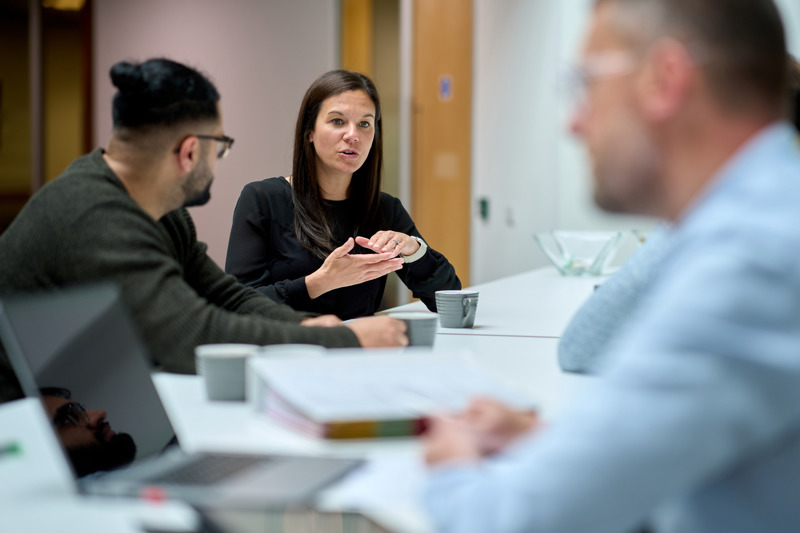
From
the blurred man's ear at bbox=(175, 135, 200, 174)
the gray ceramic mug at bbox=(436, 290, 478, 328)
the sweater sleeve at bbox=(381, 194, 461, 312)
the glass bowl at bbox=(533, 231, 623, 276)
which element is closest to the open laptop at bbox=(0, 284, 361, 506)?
the blurred man's ear at bbox=(175, 135, 200, 174)

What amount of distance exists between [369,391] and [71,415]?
743mm

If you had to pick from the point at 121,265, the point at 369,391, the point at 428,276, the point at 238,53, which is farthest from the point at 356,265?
the point at 238,53

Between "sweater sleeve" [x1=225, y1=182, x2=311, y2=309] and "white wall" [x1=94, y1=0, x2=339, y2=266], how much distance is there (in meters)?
1.87

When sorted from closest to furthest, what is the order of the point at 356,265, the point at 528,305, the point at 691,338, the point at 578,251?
the point at 691,338, the point at 356,265, the point at 528,305, the point at 578,251

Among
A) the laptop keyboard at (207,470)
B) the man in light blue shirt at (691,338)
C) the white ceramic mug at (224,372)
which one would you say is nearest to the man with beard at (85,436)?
the white ceramic mug at (224,372)

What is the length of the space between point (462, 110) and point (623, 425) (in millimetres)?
4628

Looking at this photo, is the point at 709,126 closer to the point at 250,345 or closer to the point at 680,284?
the point at 680,284

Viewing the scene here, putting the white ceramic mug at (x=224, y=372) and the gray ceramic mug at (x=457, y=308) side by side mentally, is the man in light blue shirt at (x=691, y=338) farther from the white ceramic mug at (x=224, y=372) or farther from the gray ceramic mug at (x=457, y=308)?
the gray ceramic mug at (x=457, y=308)

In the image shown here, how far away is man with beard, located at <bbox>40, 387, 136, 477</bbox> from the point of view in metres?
1.42

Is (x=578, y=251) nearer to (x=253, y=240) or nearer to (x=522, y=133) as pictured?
(x=253, y=240)

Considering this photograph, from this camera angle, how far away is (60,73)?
4.55m

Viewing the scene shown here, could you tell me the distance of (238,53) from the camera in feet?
14.7

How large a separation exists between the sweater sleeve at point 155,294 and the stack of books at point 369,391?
302mm

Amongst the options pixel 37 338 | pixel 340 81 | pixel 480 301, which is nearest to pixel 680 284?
pixel 37 338
